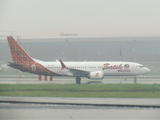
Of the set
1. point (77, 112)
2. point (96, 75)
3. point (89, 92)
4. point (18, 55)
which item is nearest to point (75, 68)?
point (96, 75)

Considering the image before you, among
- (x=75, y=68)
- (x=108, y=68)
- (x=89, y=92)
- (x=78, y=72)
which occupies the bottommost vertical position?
(x=89, y=92)

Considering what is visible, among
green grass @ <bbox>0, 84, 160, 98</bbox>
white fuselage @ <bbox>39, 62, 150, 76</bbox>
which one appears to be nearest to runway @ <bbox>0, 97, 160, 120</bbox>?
green grass @ <bbox>0, 84, 160, 98</bbox>

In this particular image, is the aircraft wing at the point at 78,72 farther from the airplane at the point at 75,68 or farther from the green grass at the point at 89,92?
the green grass at the point at 89,92

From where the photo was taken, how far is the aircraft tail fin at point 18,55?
137 ft

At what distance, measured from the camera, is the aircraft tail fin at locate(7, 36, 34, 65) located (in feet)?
137

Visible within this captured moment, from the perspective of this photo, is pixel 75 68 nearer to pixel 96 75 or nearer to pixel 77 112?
pixel 96 75

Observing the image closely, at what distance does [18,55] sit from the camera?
42125 millimetres

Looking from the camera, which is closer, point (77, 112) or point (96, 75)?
point (77, 112)

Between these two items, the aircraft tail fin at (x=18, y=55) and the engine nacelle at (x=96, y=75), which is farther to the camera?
the aircraft tail fin at (x=18, y=55)

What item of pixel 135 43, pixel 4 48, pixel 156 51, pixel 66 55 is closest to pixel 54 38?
→ pixel 66 55

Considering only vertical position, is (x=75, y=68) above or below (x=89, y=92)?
above

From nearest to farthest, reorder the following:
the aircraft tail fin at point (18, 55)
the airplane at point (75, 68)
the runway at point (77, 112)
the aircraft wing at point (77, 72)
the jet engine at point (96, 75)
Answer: the runway at point (77, 112) < the jet engine at point (96, 75) < the aircraft wing at point (77, 72) < the airplane at point (75, 68) < the aircraft tail fin at point (18, 55)

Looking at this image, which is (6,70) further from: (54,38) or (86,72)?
(86,72)

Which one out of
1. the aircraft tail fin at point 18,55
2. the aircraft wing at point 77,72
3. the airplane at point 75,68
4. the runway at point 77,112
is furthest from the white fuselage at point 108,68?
the runway at point 77,112
